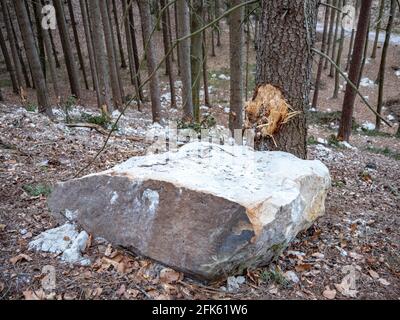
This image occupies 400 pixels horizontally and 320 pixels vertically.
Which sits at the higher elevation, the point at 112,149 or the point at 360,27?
the point at 360,27

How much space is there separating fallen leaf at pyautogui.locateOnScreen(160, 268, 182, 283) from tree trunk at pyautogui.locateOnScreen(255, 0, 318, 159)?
6.17 feet

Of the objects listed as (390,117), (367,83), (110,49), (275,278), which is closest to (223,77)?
(367,83)

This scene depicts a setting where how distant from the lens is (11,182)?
14.5ft

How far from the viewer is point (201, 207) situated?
268cm

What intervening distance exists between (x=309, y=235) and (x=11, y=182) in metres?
3.91

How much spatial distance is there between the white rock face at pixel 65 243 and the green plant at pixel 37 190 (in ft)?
3.60

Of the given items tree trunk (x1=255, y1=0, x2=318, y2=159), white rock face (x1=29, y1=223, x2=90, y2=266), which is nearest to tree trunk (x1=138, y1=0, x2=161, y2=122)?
tree trunk (x1=255, y1=0, x2=318, y2=159)

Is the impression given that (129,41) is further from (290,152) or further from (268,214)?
(268,214)

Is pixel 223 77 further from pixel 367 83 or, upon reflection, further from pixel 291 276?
pixel 291 276

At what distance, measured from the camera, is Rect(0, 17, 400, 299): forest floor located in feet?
8.70

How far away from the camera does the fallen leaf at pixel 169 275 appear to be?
267 centimetres
